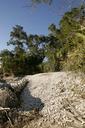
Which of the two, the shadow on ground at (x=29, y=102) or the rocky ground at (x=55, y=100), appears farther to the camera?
the shadow on ground at (x=29, y=102)

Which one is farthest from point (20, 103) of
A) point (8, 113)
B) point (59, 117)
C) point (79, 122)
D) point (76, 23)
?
point (76, 23)

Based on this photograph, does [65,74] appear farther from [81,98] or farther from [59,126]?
[59,126]

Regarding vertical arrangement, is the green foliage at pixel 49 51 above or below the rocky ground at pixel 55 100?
above

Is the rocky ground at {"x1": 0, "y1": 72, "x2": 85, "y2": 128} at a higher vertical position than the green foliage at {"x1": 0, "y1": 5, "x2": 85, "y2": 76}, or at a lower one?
lower

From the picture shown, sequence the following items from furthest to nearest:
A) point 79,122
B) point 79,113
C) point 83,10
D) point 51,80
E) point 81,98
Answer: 1. point 51,80
2. point 81,98
3. point 79,113
4. point 79,122
5. point 83,10

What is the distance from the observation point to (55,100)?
9.66 metres

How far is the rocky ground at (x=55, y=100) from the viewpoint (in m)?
8.55

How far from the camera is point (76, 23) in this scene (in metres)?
8.24

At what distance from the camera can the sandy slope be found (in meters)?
8.54

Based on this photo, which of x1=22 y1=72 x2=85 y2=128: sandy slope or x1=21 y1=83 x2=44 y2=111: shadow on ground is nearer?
x1=22 y1=72 x2=85 y2=128: sandy slope

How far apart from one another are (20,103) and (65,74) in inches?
86.3

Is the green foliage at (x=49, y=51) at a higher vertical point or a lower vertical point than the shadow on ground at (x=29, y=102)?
higher

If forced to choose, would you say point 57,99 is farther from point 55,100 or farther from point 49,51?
point 49,51

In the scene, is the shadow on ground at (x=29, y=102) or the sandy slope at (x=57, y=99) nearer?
the sandy slope at (x=57, y=99)
